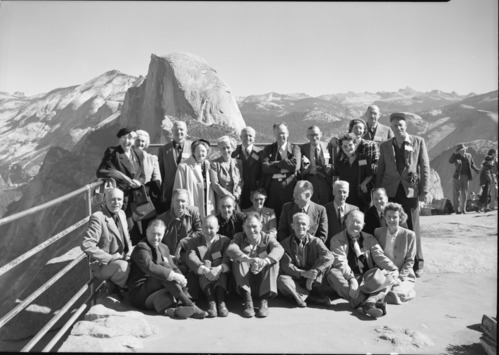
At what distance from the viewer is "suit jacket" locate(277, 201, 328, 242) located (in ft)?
15.5

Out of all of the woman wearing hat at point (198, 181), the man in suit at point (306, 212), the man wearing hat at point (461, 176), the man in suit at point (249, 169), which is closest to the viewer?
the man in suit at point (306, 212)

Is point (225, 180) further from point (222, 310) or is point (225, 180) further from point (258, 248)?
point (222, 310)

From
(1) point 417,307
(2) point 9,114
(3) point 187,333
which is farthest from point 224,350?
(2) point 9,114

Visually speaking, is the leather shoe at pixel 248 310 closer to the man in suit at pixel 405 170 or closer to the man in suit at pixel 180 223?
the man in suit at pixel 180 223

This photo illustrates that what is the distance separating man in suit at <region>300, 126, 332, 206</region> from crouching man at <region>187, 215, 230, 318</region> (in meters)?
1.46

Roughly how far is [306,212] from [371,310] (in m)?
1.15

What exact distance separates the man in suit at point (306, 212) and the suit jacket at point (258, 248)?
38 centimetres

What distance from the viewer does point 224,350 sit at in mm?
3424

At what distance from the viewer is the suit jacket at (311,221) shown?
15.5 ft

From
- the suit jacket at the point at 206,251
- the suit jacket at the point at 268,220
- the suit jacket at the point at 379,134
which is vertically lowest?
the suit jacket at the point at 206,251

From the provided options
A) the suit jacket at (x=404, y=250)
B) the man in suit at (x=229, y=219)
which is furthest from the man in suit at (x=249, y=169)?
the suit jacket at (x=404, y=250)

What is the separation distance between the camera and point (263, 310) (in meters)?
4.08

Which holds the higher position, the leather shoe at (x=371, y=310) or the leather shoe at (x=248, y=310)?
the leather shoe at (x=248, y=310)

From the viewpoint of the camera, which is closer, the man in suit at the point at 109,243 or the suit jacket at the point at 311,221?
the man in suit at the point at 109,243
